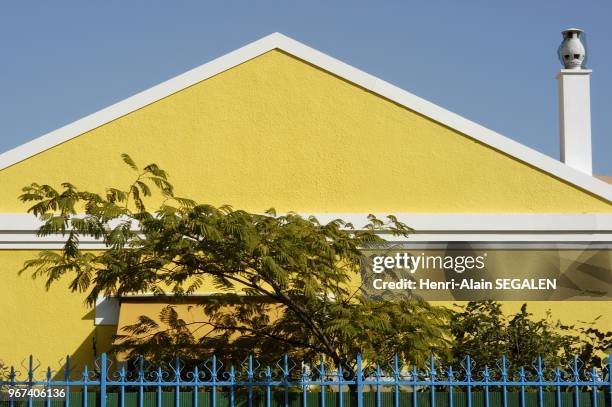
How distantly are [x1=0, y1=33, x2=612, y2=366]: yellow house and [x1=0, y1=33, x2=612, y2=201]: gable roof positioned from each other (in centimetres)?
2

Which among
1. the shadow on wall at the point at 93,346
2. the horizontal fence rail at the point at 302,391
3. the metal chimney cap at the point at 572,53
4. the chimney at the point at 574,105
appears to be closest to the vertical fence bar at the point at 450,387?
the horizontal fence rail at the point at 302,391

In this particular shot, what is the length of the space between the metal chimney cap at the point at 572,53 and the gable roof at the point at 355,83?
7.02 ft

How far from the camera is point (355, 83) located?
1677cm

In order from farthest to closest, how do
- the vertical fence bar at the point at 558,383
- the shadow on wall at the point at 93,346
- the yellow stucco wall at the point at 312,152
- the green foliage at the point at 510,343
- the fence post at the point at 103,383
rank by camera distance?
the yellow stucco wall at the point at 312,152
the shadow on wall at the point at 93,346
the green foliage at the point at 510,343
the vertical fence bar at the point at 558,383
the fence post at the point at 103,383

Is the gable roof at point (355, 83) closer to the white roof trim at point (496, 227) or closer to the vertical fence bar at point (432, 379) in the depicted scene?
the white roof trim at point (496, 227)

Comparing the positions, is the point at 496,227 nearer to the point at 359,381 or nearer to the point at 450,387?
the point at 450,387

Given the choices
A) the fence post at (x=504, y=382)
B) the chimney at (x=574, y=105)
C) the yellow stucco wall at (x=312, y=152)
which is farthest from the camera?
the chimney at (x=574, y=105)

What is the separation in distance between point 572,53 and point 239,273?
8.31m

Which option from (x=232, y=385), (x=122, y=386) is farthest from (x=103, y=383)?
(x=232, y=385)

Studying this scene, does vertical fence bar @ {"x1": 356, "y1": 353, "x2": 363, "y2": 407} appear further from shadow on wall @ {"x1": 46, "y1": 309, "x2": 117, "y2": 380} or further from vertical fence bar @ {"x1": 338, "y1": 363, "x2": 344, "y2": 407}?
shadow on wall @ {"x1": 46, "y1": 309, "x2": 117, "y2": 380}

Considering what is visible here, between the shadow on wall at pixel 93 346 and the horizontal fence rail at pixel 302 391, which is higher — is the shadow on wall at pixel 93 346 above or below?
above

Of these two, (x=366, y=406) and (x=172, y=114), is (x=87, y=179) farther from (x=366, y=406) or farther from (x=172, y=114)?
(x=366, y=406)

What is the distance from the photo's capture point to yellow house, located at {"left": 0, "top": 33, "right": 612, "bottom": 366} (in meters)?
16.5

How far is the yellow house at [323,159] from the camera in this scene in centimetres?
1648
